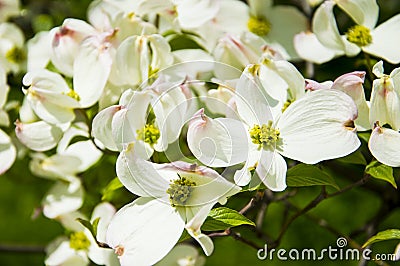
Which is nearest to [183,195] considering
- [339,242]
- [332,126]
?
[332,126]

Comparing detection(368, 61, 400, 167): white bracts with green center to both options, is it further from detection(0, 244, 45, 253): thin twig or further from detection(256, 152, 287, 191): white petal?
detection(0, 244, 45, 253): thin twig

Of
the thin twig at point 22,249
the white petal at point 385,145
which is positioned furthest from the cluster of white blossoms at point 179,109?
the thin twig at point 22,249

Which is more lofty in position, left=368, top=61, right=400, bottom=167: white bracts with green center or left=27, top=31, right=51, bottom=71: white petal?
left=368, top=61, right=400, bottom=167: white bracts with green center

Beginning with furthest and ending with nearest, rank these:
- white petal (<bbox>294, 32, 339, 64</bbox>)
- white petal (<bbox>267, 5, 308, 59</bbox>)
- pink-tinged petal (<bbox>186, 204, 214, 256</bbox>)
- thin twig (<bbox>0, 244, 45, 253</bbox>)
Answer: thin twig (<bbox>0, 244, 45, 253</bbox>) < white petal (<bbox>267, 5, 308, 59</bbox>) < white petal (<bbox>294, 32, 339, 64</bbox>) < pink-tinged petal (<bbox>186, 204, 214, 256</bbox>)

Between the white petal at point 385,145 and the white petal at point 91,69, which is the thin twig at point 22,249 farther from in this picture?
the white petal at point 385,145

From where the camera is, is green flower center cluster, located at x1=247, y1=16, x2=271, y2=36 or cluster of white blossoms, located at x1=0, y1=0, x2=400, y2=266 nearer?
cluster of white blossoms, located at x1=0, y1=0, x2=400, y2=266

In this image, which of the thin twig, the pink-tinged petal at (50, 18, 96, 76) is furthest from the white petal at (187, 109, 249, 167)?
the thin twig

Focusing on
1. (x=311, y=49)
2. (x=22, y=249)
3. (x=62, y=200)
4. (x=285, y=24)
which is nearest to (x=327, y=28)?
(x=311, y=49)

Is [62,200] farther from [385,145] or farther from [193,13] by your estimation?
[385,145]
